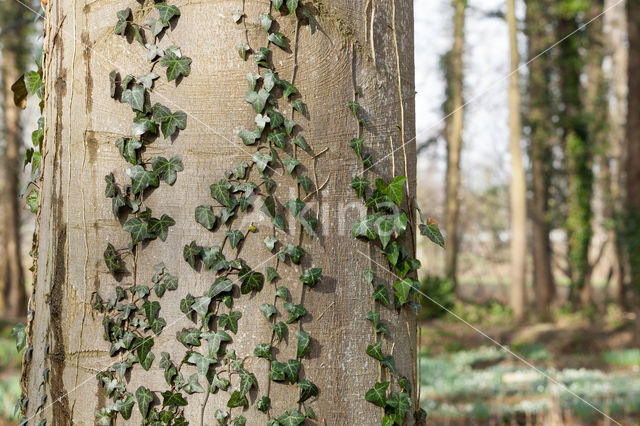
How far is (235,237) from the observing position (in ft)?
4.50

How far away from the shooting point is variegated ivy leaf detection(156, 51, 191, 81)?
1395 millimetres

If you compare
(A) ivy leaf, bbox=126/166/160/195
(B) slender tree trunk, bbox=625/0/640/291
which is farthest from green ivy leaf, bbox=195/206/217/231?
(B) slender tree trunk, bbox=625/0/640/291

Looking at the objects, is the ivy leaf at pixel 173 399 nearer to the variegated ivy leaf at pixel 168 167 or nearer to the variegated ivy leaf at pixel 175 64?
the variegated ivy leaf at pixel 168 167

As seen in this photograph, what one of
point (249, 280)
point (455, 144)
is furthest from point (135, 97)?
point (455, 144)

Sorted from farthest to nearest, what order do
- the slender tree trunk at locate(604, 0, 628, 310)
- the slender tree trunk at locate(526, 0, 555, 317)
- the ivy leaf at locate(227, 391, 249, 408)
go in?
the slender tree trunk at locate(526, 0, 555, 317)
the slender tree trunk at locate(604, 0, 628, 310)
the ivy leaf at locate(227, 391, 249, 408)

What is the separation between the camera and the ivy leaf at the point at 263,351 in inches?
53.9

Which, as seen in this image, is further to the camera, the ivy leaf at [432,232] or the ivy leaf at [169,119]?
the ivy leaf at [432,232]

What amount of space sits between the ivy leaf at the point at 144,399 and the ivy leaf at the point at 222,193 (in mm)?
503

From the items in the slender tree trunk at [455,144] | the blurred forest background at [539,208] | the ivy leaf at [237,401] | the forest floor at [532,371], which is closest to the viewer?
the ivy leaf at [237,401]

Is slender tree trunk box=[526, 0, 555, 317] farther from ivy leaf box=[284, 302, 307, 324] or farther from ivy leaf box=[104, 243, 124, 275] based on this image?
ivy leaf box=[104, 243, 124, 275]

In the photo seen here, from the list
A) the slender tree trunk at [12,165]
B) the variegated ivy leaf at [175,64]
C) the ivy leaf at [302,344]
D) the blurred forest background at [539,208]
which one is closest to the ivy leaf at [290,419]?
the ivy leaf at [302,344]

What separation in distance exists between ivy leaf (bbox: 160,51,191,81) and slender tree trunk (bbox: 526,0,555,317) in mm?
12758

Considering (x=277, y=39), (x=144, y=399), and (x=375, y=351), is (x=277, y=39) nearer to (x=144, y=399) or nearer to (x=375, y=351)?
(x=375, y=351)

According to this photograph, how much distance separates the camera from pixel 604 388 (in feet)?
18.7
